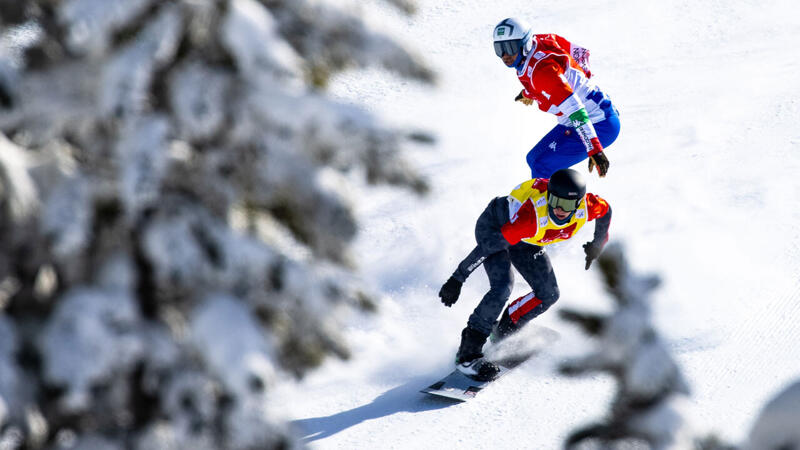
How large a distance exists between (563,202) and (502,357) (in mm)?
1574

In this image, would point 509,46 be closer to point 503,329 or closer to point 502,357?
point 503,329

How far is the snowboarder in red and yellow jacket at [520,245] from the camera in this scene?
6359 mm

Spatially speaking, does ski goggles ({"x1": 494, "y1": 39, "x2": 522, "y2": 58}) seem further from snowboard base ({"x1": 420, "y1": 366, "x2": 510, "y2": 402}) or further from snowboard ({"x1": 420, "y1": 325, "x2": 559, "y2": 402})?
snowboard base ({"x1": 420, "y1": 366, "x2": 510, "y2": 402})

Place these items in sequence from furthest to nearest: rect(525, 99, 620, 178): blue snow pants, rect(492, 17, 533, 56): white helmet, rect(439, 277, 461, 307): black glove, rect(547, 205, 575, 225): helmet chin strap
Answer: rect(525, 99, 620, 178): blue snow pants
rect(492, 17, 533, 56): white helmet
rect(439, 277, 461, 307): black glove
rect(547, 205, 575, 225): helmet chin strap

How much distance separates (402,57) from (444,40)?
956cm

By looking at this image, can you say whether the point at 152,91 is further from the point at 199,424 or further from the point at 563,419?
the point at 563,419

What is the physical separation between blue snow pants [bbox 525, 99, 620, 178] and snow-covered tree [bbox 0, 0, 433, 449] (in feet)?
16.5

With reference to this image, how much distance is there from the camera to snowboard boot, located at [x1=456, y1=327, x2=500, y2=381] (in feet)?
22.6

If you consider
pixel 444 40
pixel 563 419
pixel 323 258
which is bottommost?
pixel 563 419

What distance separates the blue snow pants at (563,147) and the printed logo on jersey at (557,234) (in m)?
1.53

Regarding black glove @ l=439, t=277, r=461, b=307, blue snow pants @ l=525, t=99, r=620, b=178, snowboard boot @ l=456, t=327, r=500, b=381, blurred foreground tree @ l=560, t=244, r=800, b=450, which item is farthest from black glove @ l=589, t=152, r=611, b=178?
blurred foreground tree @ l=560, t=244, r=800, b=450

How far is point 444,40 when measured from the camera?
1251 centimetres

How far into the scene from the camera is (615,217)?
9.20 metres

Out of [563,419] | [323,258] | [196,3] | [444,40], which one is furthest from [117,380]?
[444,40]
